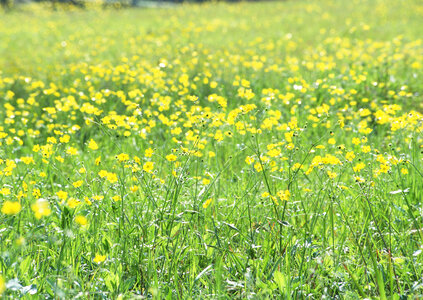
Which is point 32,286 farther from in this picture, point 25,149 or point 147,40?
point 147,40

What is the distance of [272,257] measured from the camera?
231 centimetres

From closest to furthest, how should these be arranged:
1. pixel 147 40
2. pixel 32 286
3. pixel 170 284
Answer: pixel 32 286
pixel 170 284
pixel 147 40

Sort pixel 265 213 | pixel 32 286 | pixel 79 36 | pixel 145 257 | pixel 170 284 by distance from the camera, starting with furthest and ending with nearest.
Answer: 1. pixel 79 36
2. pixel 265 213
3. pixel 145 257
4. pixel 170 284
5. pixel 32 286

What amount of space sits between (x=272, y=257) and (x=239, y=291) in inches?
12.8

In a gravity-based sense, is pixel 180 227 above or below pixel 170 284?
above

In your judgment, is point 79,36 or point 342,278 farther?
point 79,36

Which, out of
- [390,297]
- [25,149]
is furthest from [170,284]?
[25,149]

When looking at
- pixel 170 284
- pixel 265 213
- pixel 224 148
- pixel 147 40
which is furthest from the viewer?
pixel 147 40

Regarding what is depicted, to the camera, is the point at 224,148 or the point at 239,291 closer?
the point at 239,291

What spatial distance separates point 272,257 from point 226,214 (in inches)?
17.5

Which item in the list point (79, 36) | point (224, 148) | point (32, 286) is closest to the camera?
point (32, 286)

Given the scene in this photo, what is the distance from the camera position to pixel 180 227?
229cm

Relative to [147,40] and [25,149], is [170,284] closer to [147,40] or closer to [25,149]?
[25,149]

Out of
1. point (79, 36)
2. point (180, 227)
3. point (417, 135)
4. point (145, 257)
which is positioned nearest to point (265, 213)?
point (180, 227)
